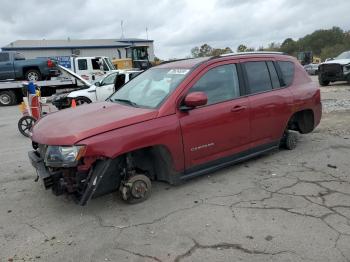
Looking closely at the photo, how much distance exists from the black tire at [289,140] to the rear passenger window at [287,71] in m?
0.86

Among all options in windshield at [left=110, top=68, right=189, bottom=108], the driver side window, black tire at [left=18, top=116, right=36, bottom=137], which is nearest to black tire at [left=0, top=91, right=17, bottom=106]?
the driver side window

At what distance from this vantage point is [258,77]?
20.0ft

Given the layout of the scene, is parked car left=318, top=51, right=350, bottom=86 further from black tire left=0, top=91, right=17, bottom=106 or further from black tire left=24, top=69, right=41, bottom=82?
black tire left=0, top=91, right=17, bottom=106

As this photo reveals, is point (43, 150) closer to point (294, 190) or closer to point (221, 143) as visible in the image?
point (221, 143)

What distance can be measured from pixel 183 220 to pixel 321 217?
1.44m

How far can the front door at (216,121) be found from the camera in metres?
5.05

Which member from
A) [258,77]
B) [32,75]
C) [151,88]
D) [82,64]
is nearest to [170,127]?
[151,88]

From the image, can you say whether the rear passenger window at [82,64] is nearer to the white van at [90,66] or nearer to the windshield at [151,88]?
the white van at [90,66]

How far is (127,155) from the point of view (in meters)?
4.66

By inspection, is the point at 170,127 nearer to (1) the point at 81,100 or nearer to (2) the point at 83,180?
(2) the point at 83,180

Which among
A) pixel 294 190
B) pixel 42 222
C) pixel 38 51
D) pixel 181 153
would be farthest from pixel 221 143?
pixel 38 51

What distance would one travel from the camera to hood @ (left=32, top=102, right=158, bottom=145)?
4359 mm

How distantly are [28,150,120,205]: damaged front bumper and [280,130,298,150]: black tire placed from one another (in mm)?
3419

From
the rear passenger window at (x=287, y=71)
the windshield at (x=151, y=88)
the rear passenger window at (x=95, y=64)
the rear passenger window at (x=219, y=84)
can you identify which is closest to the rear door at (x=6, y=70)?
the rear passenger window at (x=95, y=64)
